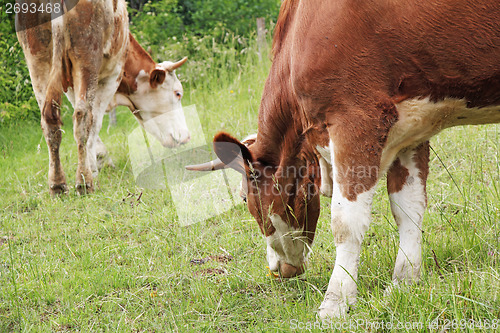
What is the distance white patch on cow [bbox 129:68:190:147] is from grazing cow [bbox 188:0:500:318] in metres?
4.01

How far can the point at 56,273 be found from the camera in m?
3.58

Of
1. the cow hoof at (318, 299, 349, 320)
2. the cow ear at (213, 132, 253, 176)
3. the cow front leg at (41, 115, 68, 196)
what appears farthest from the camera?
the cow front leg at (41, 115, 68, 196)

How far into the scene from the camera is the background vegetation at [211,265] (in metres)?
2.49

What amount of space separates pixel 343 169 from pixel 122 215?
2768 mm

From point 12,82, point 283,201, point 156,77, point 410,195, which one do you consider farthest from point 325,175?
point 12,82

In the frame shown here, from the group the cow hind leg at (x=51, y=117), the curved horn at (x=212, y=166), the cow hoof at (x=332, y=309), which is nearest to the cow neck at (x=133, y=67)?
the cow hind leg at (x=51, y=117)

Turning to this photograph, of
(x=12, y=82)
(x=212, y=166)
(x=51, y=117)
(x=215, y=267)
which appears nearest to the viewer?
(x=212, y=166)

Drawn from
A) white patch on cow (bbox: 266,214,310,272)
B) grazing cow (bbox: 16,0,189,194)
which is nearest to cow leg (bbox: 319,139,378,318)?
white patch on cow (bbox: 266,214,310,272)

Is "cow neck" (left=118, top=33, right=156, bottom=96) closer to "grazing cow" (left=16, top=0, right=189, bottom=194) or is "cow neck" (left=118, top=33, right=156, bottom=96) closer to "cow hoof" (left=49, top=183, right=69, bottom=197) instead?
"grazing cow" (left=16, top=0, right=189, bottom=194)

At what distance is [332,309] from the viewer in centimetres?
260

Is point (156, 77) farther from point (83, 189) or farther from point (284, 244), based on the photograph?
point (284, 244)

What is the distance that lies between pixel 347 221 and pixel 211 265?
1.32 metres

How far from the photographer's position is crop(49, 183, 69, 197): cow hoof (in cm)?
538

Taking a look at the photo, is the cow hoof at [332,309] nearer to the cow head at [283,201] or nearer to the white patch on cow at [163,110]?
the cow head at [283,201]
